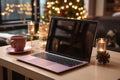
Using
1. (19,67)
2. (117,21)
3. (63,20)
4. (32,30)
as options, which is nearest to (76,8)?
(117,21)

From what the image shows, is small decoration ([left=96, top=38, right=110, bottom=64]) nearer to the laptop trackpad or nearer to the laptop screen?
the laptop screen

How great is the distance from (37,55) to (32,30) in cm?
38

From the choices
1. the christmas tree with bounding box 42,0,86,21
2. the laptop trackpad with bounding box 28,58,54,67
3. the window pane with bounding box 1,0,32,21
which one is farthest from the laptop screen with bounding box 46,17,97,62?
the window pane with bounding box 1,0,32,21

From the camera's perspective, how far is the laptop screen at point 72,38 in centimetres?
118

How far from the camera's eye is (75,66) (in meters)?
1.10

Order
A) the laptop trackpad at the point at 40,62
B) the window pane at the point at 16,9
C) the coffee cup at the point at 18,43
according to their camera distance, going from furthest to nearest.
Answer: the window pane at the point at 16,9, the coffee cup at the point at 18,43, the laptop trackpad at the point at 40,62

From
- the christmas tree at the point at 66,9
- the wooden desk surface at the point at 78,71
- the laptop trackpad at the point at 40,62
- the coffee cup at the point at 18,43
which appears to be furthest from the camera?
→ the christmas tree at the point at 66,9

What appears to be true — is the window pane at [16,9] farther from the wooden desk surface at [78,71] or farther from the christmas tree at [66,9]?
the wooden desk surface at [78,71]

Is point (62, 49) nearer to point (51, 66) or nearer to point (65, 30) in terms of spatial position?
point (65, 30)

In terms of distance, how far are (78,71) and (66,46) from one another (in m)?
0.25

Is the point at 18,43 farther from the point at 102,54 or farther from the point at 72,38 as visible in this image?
the point at 102,54

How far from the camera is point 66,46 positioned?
128 cm

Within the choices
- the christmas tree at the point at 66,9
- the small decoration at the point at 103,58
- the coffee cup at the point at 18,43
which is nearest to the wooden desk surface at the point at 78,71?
the small decoration at the point at 103,58

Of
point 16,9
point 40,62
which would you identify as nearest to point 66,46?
point 40,62
